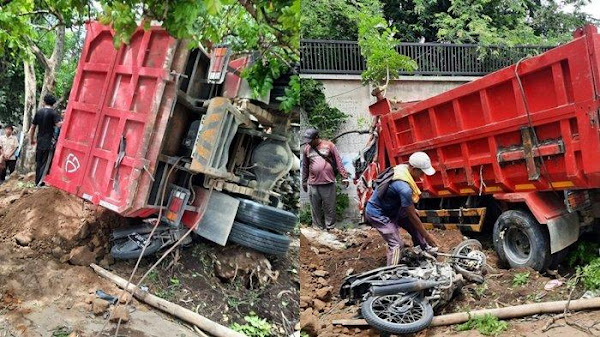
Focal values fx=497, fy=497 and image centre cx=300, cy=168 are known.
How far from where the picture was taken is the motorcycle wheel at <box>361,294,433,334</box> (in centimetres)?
138

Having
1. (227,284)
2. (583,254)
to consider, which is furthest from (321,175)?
(227,284)

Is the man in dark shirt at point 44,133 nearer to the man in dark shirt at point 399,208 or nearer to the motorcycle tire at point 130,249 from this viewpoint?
the motorcycle tire at point 130,249

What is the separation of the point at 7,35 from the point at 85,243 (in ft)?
5.28

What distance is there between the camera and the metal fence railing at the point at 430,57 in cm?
146

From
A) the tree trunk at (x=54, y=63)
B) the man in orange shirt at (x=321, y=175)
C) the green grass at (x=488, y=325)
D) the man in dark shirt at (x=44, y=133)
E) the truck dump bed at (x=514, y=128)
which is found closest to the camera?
the green grass at (x=488, y=325)

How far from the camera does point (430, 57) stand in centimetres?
160

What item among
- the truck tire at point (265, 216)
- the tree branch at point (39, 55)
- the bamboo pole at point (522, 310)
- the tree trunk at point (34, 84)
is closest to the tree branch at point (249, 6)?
the truck tire at point (265, 216)

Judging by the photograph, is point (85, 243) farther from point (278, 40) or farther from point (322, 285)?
point (322, 285)

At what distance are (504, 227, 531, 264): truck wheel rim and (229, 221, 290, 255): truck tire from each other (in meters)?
1.55

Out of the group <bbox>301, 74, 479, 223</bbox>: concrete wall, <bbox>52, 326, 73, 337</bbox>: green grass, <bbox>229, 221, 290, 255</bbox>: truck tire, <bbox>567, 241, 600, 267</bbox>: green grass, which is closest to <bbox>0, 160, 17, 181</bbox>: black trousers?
<bbox>52, 326, 73, 337</bbox>: green grass

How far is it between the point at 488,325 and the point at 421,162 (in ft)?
2.42

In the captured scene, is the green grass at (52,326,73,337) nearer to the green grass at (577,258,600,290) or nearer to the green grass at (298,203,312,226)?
the green grass at (298,203,312,226)

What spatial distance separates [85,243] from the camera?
3082 mm

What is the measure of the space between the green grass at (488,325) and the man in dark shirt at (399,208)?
46cm
